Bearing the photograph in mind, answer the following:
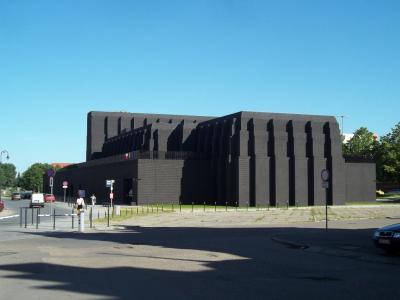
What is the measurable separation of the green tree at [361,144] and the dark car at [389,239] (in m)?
93.6

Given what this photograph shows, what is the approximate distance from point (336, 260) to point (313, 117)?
6007 cm

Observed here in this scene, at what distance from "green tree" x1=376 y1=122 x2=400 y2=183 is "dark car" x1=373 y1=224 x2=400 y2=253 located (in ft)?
251

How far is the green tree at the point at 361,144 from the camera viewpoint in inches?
4268

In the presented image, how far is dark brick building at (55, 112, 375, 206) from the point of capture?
68.5 m

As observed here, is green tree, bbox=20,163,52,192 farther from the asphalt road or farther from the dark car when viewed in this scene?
the dark car

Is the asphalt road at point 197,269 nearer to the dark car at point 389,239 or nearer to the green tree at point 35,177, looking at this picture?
the dark car at point 389,239

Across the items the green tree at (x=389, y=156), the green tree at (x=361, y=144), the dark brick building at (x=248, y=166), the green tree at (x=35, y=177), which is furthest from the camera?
the green tree at (x=35, y=177)

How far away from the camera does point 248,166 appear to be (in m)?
68.1

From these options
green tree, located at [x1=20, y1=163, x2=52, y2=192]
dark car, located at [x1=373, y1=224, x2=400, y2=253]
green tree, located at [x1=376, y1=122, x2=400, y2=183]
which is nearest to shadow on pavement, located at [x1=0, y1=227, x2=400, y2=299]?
dark car, located at [x1=373, y1=224, x2=400, y2=253]

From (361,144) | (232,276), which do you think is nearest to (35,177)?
(361,144)

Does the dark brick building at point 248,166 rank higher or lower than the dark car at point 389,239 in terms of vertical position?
higher

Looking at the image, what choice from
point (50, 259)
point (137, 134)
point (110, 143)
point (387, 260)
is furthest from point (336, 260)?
point (110, 143)

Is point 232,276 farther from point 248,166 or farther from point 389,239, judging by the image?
point 248,166

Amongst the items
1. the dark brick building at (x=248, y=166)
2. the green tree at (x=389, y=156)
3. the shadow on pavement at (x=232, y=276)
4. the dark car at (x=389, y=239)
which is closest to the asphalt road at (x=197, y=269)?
the shadow on pavement at (x=232, y=276)
